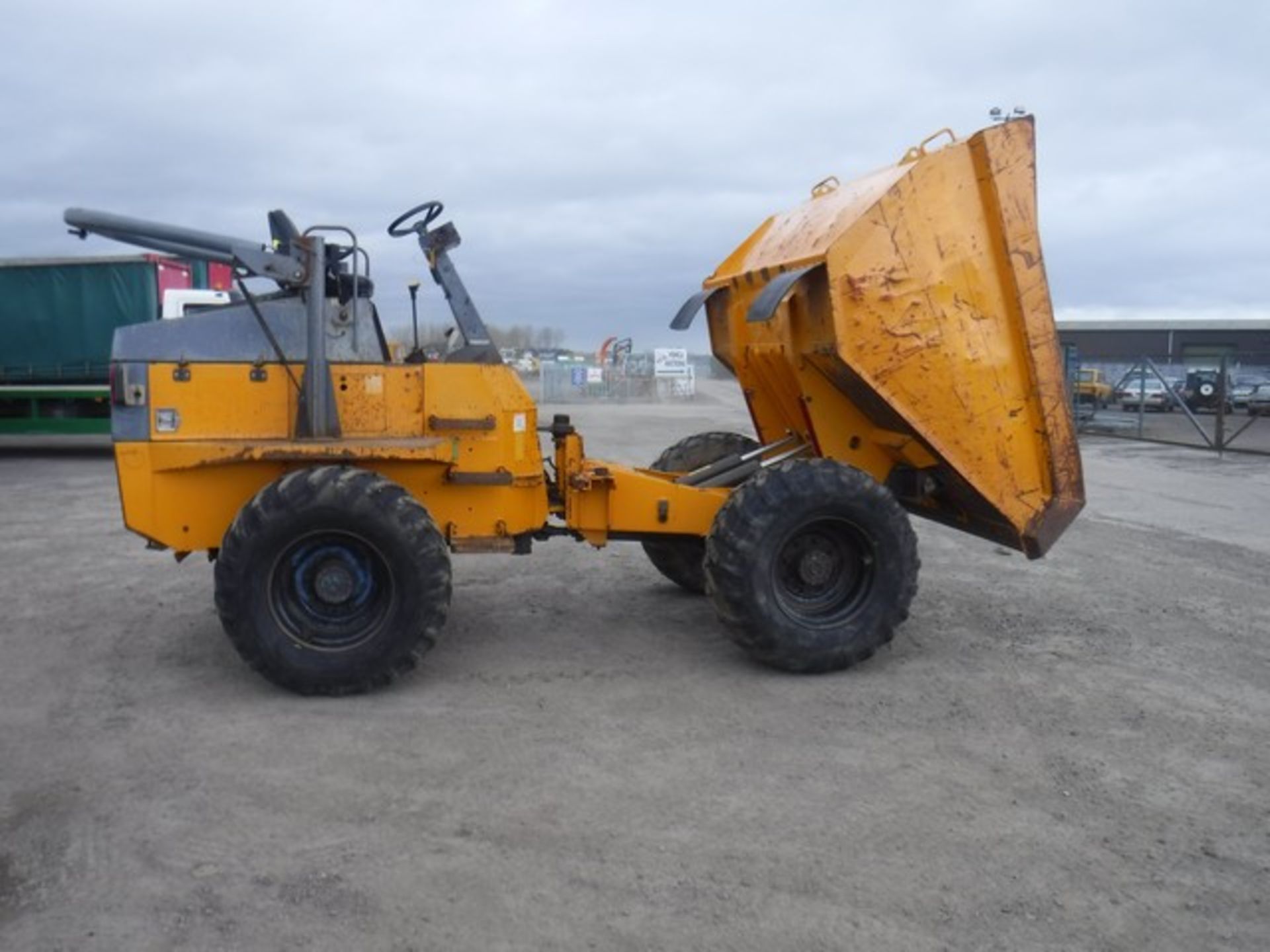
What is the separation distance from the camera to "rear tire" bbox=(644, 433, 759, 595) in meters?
7.87

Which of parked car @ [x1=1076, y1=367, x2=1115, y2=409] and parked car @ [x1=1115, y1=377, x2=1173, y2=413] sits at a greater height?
parked car @ [x1=1076, y1=367, x2=1115, y2=409]

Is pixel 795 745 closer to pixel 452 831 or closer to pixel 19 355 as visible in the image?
pixel 452 831

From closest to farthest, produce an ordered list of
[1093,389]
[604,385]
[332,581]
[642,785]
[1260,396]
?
[642,785], [332,581], [1093,389], [1260,396], [604,385]

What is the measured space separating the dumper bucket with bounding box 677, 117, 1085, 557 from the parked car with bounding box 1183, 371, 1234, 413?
31392mm

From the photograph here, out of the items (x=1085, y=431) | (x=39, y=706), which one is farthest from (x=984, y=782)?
(x=1085, y=431)

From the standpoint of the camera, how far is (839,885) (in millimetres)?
3785

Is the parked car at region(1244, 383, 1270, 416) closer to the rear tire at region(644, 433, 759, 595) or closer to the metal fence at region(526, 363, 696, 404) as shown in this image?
the metal fence at region(526, 363, 696, 404)

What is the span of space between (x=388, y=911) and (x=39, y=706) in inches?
115

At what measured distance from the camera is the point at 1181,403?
75.7 ft

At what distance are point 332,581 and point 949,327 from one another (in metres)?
3.51

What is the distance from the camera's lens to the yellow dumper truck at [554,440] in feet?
18.6

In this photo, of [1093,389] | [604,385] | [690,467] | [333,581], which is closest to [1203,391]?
[1093,389]

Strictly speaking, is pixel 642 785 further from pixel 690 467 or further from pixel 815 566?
pixel 690 467

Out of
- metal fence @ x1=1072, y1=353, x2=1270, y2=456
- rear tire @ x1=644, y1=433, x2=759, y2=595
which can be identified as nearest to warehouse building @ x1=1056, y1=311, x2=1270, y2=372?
metal fence @ x1=1072, y1=353, x2=1270, y2=456
